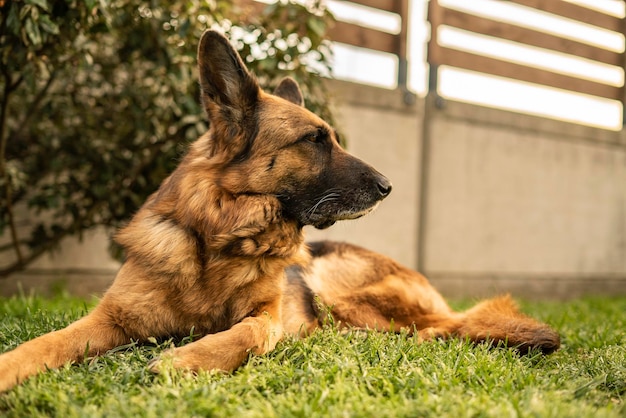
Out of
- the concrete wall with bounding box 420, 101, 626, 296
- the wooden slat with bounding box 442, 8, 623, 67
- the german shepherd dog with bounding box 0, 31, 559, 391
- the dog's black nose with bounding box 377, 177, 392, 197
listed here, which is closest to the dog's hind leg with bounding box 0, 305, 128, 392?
the german shepherd dog with bounding box 0, 31, 559, 391

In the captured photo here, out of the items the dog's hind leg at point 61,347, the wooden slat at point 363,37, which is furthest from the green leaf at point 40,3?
the wooden slat at point 363,37

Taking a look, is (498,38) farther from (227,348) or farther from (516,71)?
(227,348)

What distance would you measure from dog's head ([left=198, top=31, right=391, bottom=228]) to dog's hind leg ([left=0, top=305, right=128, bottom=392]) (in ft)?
2.62

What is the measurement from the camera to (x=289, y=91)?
365 cm

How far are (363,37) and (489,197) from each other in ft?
8.19

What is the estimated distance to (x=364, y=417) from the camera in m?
1.85

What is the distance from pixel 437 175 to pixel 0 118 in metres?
4.66

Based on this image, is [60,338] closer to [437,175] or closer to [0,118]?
[0,118]

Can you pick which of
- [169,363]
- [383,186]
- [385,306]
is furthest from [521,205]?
[169,363]

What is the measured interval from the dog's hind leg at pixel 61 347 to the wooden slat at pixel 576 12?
695 centimetres

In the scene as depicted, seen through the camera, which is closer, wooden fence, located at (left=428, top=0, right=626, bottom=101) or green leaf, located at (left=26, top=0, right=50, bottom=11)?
green leaf, located at (left=26, top=0, right=50, bottom=11)

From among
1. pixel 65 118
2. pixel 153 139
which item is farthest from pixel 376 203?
pixel 65 118

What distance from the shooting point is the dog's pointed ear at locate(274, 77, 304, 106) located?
3.63 meters

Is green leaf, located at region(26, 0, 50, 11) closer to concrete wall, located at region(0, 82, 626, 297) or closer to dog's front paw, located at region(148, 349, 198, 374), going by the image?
dog's front paw, located at region(148, 349, 198, 374)
